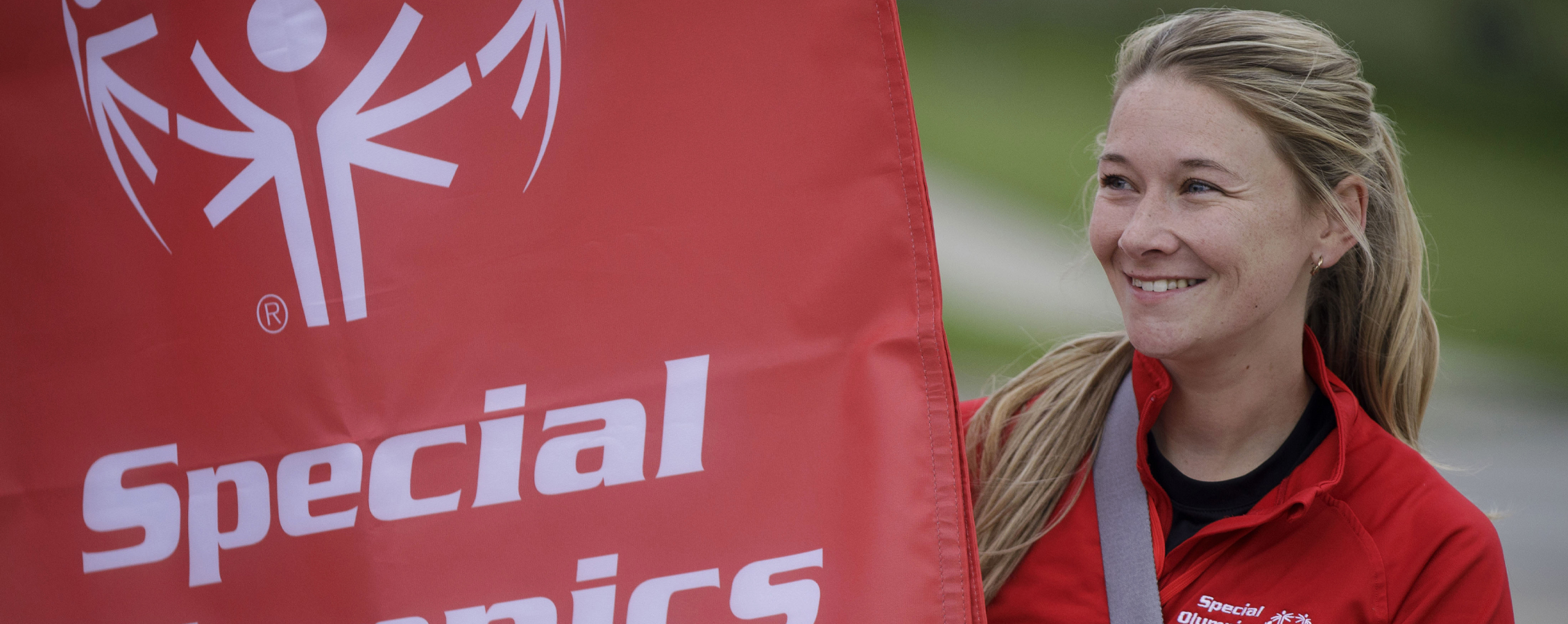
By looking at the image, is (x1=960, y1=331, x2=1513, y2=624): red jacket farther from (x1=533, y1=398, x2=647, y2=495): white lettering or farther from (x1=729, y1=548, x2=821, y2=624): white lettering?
(x1=533, y1=398, x2=647, y2=495): white lettering

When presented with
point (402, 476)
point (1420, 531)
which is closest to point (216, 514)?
point (402, 476)

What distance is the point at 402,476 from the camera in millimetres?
1321

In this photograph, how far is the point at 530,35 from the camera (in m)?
1.28

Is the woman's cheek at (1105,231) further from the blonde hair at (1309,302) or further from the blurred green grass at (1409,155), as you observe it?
the blurred green grass at (1409,155)

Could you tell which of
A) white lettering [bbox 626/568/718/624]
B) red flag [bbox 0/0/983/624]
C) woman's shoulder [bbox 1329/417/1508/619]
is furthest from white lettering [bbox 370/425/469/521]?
woman's shoulder [bbox 1329/417/1508/619]

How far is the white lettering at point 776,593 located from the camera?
1186 millimetres

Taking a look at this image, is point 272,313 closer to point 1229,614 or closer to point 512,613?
point 512,613

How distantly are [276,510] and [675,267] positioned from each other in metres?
0.57

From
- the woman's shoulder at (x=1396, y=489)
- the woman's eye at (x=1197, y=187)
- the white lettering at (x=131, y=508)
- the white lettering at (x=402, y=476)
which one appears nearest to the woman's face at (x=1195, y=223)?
the woman's eye at (x=1197, y=187)

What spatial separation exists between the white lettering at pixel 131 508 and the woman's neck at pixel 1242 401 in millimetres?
1303

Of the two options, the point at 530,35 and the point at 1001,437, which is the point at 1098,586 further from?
the point at 530,35

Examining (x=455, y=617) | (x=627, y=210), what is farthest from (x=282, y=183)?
(x=455, y=617)

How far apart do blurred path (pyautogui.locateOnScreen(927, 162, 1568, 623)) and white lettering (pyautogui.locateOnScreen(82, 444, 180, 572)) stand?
2972mm

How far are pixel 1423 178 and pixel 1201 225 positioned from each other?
3569 mm
